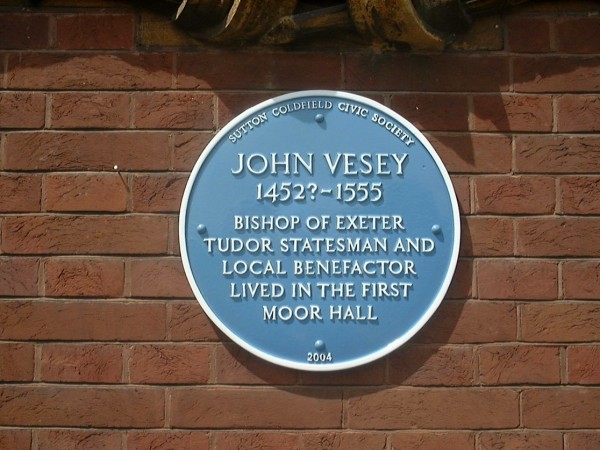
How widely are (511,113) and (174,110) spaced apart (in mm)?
1260

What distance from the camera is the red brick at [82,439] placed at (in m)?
2.91

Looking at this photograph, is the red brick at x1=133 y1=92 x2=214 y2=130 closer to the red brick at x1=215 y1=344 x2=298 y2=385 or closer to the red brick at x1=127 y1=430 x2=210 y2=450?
the red brick at x1=215 y1=344 x2=298 y2=385

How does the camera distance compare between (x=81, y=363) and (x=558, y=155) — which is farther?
(x=558, y=155)

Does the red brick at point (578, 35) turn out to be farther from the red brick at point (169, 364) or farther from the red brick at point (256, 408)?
the red brick at point (169, 364)

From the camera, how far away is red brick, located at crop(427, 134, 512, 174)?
9.93ft

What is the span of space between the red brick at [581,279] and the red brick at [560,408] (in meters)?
0.34

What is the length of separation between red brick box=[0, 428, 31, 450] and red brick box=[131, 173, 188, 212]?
2.93ft

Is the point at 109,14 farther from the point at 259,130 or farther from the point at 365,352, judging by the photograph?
the point at 365,352

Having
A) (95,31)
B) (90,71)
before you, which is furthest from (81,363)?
(95,31)

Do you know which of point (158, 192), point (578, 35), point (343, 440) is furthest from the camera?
point (578, 35)

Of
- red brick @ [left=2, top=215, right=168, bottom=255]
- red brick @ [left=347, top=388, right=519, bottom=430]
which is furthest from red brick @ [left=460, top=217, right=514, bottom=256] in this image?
red brick @ [left=2, top=215, right=168, bottom=255]

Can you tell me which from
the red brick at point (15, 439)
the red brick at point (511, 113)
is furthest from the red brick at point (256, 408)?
the red brick at point (511, 113)

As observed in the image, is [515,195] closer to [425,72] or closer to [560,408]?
[425,72]

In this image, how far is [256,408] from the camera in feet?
9.53
